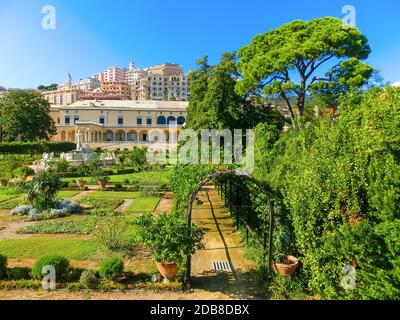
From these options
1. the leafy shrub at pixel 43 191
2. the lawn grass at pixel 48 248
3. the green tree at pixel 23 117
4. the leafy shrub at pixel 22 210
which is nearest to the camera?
the lawn grass at pixel 48 248

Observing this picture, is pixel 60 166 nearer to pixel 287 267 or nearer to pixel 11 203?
pixel 11 203

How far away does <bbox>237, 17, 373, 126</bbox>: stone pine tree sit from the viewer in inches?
871

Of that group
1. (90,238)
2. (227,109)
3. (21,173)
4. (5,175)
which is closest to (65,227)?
(90,238)

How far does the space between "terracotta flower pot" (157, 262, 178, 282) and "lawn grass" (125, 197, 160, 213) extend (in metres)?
9.27

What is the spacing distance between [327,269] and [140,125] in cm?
6936

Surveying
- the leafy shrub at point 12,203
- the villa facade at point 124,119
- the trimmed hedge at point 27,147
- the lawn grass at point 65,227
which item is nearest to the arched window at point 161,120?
the villa facade at point 124,119

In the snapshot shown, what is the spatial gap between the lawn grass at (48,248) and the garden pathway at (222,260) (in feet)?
10.8

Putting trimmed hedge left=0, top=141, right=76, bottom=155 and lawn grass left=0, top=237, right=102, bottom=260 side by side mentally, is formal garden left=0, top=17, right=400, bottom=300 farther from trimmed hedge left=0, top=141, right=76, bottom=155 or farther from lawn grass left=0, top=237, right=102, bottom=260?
trimmed hedge left=0, top=141, right=76, bottom=155

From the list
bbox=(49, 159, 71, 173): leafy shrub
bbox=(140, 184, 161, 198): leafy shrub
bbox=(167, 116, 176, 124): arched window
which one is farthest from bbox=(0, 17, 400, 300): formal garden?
bbox=(167, 116, 176, 124): arched window

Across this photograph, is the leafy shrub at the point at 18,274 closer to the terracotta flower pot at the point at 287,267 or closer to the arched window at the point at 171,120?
the terracotta flower pot at the point at 287,267

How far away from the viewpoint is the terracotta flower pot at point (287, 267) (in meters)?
8.06

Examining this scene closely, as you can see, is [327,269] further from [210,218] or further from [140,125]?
[140,125]
